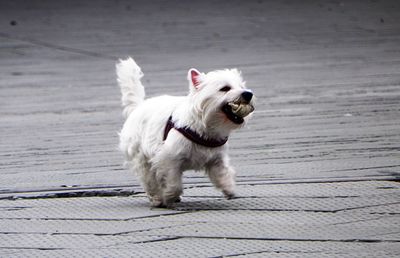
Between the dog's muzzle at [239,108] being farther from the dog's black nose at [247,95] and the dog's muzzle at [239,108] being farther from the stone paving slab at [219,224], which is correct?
the stone paving slab at [219,224]

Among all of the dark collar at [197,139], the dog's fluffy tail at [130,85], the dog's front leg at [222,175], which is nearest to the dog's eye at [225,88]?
the dark collar at [197,139]

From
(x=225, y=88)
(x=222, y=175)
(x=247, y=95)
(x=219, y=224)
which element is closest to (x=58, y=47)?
(x=222, y=175)

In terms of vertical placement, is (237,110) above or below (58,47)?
below

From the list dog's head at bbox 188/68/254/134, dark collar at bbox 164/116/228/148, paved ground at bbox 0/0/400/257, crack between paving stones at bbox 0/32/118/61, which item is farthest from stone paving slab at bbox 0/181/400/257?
crack between paving stones at bbox 0/32/118/61

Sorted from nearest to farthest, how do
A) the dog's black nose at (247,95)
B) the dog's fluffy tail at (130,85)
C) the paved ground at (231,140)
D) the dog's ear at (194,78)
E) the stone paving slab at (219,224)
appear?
the stone paving slab at (219,224) < the paved ground at (231,140) < the dog's black nose at (247,95) < the dog's ear at (194,78) < the dog's fluffy tail at (130,85)

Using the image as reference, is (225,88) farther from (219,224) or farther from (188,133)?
(219,224)

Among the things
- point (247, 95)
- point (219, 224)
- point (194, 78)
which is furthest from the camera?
point (194, 78)

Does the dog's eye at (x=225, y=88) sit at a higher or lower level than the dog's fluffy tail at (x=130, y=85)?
lower

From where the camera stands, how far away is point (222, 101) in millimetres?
6035

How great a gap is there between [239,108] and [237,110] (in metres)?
0.02

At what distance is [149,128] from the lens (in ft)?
20.9

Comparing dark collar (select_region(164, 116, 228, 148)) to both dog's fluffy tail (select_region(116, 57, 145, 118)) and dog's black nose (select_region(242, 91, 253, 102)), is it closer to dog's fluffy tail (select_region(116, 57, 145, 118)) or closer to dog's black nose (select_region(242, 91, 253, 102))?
dog's black nose (select_region(242, 91, 253, 102))

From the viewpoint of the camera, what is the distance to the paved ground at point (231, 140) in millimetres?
5461

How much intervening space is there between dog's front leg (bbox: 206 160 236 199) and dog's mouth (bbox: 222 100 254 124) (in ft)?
1.06
